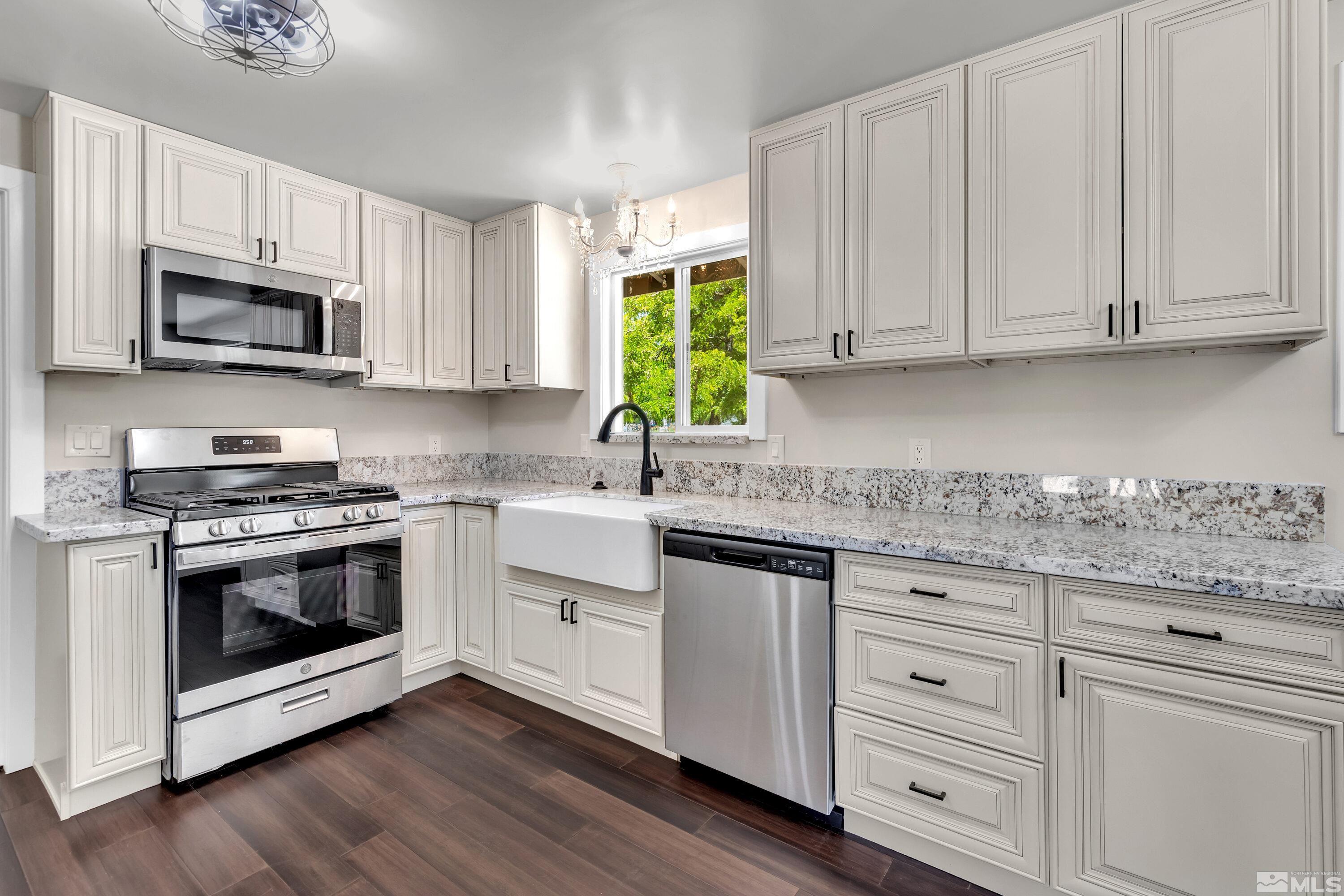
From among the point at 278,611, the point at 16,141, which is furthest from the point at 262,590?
the point at 16,141

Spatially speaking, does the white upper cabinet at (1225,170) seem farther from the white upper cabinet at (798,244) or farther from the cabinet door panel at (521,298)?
the cabinet door panel at (521,298)

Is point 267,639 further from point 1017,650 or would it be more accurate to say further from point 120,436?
point 1017,650

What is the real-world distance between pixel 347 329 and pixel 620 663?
6.39 ft

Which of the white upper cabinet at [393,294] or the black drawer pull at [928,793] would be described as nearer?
the black drawer pull at [928,793]

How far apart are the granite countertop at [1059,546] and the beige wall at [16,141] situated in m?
2.62

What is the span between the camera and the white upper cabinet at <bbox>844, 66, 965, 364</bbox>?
6.48 ft

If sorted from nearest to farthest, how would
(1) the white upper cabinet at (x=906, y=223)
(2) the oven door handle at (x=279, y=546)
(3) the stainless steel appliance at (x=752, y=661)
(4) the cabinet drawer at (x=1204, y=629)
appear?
(4) the cabinet drawer at (x=1204, y=629) → (3) the stainless steel appliance at (x=752, y=661) → (1) the white upper cabinet at (x=906, y=223) → (2) the oven door handle at (x=279, y=546)

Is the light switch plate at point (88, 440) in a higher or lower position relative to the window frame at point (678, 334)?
lower

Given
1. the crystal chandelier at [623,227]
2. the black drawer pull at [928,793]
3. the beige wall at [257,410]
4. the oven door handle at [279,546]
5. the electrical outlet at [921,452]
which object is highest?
the crystal chandelier at [623,227]

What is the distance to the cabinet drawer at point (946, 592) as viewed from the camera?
154 cm

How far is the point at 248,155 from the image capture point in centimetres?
257

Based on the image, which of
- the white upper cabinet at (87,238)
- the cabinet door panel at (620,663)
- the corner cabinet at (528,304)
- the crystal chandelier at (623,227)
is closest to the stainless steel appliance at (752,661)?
the cabinet door panel at (620,663)

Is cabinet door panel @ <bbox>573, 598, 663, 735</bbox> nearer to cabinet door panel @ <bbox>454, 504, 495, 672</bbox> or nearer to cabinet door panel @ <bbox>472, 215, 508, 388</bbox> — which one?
cabinet door panel @ <bbox>454, 504, 495, 672</bbox>

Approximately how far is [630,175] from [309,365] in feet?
5.43
